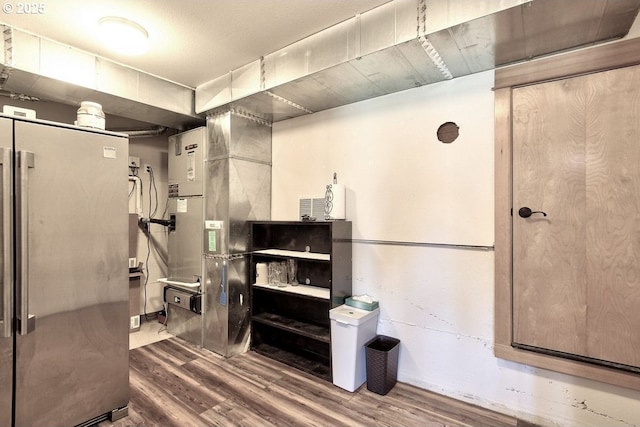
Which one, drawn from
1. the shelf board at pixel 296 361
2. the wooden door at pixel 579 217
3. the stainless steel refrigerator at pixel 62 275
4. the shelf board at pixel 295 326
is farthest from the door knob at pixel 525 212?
the stainless steel refrigerator at pixel 62 275

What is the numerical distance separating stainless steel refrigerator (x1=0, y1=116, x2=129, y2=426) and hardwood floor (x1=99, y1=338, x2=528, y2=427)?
1.01ft

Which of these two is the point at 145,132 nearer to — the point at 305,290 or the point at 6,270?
the point at 6,270

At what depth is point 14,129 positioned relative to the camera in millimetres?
1722

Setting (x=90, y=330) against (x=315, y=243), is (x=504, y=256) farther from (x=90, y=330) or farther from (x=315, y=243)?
(x=90, y=330)

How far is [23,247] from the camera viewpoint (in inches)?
67.1

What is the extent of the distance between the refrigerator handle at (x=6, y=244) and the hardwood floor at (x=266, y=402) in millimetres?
919

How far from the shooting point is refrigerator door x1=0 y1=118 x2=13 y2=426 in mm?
1679

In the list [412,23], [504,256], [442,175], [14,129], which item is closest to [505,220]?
[504,256]

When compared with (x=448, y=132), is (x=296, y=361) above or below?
below

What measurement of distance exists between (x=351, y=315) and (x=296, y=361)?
86 centimetres

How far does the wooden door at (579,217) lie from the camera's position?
176 centimetres

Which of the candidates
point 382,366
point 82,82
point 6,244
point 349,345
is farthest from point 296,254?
point 82,82

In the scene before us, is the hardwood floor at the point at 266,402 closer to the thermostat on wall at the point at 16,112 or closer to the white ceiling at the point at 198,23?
the thermostat on wall at the point at 16,112

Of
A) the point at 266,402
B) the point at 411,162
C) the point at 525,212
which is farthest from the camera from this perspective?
the point at 411,162
